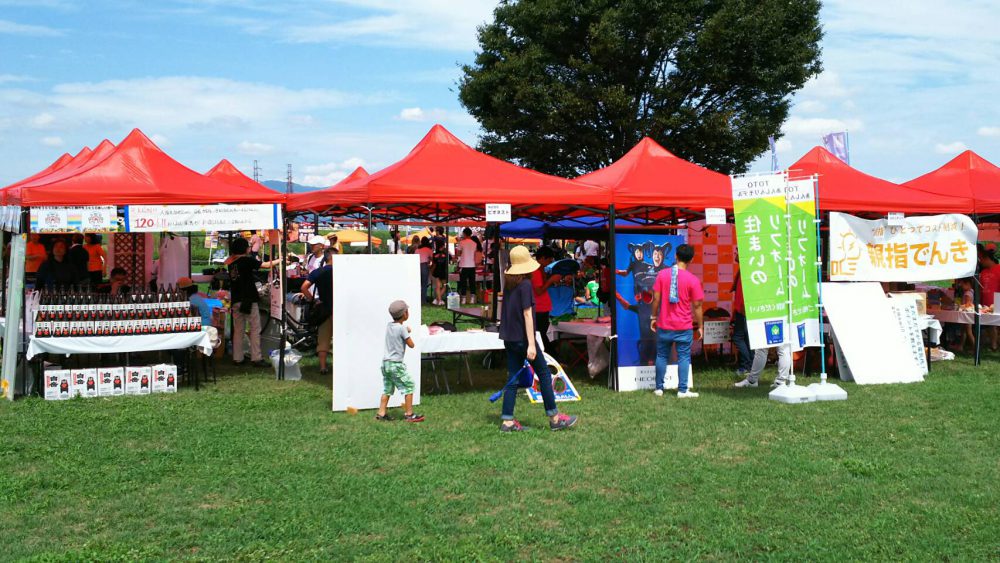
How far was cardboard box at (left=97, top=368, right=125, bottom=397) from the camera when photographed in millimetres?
8664

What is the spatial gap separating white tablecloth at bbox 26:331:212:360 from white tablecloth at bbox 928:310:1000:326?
9.27 metres

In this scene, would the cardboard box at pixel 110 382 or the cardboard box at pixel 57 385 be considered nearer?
the cardboard box at pixel 57 385

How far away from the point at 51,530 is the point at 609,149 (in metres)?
19.9

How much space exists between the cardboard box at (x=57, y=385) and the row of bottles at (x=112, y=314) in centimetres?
37

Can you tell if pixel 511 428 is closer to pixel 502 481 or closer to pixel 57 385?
pixel 502 481

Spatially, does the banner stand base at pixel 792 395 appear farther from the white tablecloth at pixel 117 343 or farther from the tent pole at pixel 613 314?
the white tablecloth at pixel 117 343

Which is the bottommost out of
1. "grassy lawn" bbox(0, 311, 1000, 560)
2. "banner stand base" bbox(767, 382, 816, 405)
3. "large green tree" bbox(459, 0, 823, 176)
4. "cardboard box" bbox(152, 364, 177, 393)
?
"grassy lawn" bbox(0, 311, 1000, 560)

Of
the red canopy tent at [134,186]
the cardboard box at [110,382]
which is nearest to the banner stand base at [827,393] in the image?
the red canopy tent at [134,186]

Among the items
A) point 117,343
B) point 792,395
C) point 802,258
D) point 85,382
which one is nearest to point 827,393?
point 792,395

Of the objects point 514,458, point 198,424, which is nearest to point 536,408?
point 514,458

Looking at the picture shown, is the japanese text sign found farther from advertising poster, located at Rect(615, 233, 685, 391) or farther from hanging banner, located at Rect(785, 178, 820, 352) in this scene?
hanging banner, located at Rect(785, 178, 820, 352)

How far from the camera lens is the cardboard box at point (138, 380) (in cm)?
878

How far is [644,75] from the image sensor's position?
2231cm

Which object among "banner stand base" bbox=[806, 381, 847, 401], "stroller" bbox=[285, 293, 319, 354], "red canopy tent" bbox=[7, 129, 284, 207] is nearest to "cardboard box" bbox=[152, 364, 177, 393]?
"stroller" bbox=[285, 293, 319, 354]
